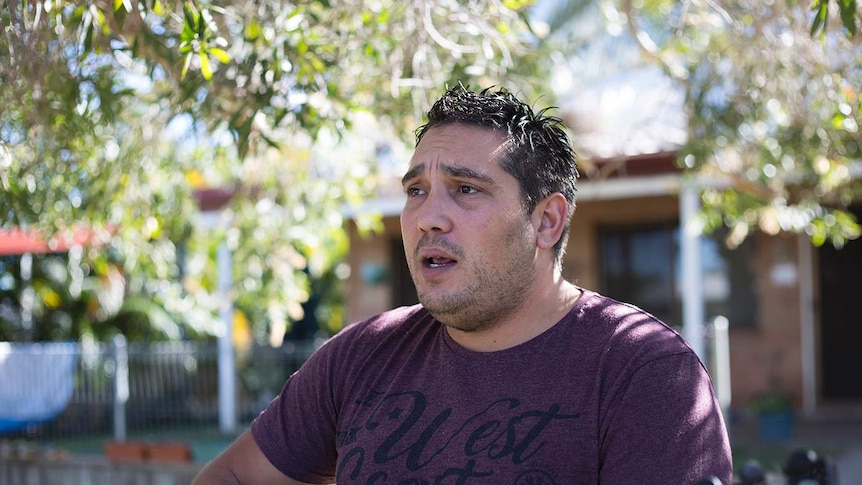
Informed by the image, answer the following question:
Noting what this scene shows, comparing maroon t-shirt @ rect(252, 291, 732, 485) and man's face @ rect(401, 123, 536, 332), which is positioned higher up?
man's face @ rect(401, 123, 536, 332)

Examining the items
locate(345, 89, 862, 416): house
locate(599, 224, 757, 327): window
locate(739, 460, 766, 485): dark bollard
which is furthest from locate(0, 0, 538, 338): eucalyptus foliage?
locate(599, 224, 757, 327): window

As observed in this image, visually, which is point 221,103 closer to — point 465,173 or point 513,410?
point 465,173

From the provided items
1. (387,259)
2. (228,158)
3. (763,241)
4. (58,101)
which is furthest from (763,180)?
(387,259)

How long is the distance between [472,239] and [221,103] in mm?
2056

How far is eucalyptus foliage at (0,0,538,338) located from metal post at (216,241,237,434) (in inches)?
→ 172

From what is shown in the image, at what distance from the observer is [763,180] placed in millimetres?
5965

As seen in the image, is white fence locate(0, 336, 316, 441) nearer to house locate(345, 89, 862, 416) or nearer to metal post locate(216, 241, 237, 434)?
metal post locate(216, 241, 237, 434)

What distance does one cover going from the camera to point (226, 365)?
37.2ft

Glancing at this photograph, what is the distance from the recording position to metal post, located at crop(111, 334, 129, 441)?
1028cm

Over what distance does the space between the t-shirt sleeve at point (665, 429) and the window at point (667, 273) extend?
974 cm

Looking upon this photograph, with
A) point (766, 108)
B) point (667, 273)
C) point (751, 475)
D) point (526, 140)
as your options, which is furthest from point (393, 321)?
point (667, 273)

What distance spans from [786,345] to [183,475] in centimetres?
677

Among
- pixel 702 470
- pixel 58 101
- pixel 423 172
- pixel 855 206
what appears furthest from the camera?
pixel 855 206

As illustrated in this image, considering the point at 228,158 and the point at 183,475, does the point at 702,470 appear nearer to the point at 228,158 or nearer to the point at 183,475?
the point at 228,158
